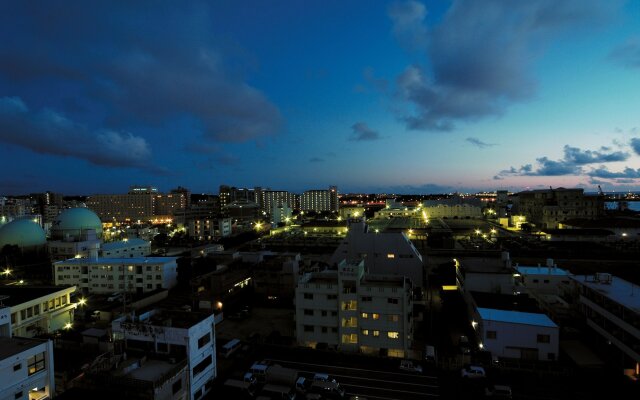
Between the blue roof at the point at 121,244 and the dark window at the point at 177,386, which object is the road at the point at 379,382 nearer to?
the dark window at the point at 177,386

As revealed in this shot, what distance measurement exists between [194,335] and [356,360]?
17.6ft

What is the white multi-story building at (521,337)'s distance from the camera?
11141mm

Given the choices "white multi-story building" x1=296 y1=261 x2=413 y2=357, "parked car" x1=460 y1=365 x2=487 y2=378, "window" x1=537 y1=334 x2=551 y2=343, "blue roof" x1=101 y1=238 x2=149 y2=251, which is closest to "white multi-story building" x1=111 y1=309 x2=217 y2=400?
"white multi-story building" x1=296 y1=261 x2=413 y2=357

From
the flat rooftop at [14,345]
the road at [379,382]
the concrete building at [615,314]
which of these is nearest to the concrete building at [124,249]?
the flat rooftop at [14,345]

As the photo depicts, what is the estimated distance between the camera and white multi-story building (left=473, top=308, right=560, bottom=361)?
36.6 feet

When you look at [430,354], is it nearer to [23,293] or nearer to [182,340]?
[182,340]

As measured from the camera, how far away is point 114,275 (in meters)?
21.4

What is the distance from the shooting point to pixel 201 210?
69625mm

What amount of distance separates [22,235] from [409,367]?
36537mm

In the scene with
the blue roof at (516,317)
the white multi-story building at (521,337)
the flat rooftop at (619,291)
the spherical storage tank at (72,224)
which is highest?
the spherical storage tank at (72,224)

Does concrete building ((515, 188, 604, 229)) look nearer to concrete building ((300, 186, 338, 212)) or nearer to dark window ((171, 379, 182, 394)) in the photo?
dark window ((171, 379, 182, 394))

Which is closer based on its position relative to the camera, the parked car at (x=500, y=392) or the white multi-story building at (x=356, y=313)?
the parked car at (x=500, y=392)

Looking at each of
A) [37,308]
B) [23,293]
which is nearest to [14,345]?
[37,308]

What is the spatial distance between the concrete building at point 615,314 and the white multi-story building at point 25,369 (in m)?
15.8
